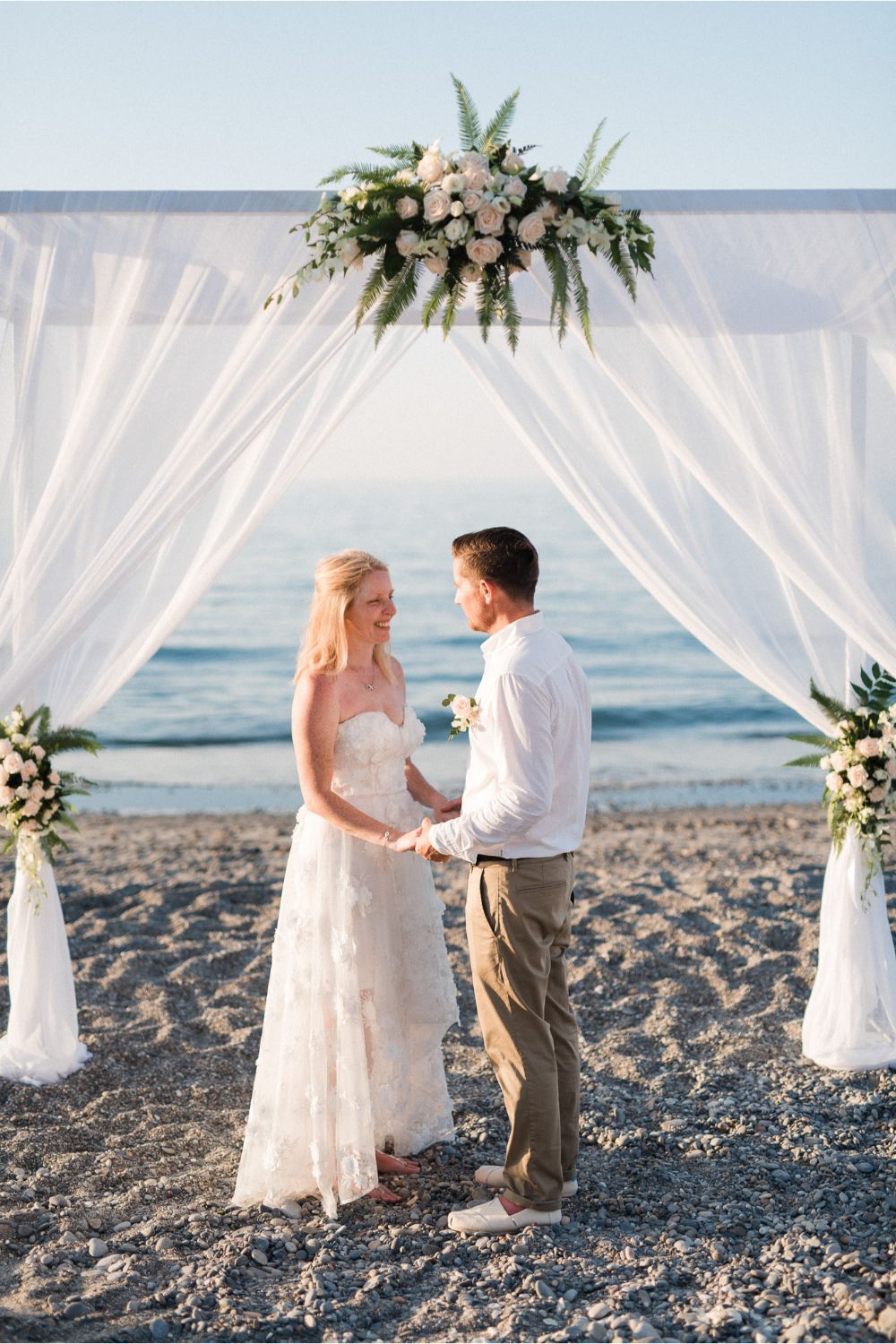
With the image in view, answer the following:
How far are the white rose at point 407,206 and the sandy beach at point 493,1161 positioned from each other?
2692 millimetres

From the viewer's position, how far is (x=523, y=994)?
10.5 ft

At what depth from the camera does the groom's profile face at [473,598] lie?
3.19m

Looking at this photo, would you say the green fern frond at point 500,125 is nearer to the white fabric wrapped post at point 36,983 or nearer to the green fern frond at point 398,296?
the green fern frond at point 398,296

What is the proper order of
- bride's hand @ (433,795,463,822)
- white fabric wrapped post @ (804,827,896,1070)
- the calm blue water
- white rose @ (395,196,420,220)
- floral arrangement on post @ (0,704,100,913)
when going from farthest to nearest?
1. the calm blue water
2. white fabric wrapped post @ (804,827,896,1070)
3. floral arrangement on post @ (0,704,100,913)
4. bride's hand @ (433,795,463,822)
5. white rose @ (395,196,420,220)

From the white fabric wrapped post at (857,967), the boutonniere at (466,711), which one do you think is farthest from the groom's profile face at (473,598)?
the white fabric wrapped post at (857,967)

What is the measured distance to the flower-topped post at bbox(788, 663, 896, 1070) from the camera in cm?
412

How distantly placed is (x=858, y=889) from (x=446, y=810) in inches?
61.4

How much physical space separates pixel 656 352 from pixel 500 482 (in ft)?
105

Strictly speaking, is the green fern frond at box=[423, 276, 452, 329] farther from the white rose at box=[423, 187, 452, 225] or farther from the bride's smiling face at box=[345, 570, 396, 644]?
the bride's smiling face at box=[345, 570, 396, 644]

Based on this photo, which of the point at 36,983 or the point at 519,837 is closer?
the point at 519,837

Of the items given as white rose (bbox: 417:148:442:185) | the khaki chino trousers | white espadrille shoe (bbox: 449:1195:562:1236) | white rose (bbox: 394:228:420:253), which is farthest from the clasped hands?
white rose (bbox: 417:148:442:185)

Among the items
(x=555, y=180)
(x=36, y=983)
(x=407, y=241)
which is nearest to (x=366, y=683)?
(x=407, y=241)

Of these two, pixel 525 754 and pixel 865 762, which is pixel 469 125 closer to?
pixel 525 754

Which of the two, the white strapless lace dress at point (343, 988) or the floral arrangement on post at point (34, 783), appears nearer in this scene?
the white strapless lace dress at point (343, 988)
